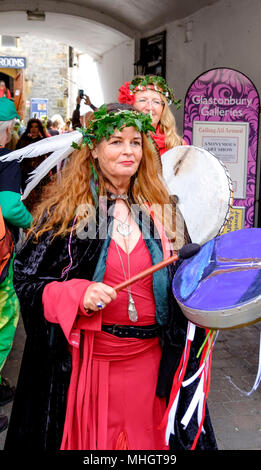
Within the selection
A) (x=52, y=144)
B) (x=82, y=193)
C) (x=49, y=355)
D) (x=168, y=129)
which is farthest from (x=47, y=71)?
(x=49, y=355)

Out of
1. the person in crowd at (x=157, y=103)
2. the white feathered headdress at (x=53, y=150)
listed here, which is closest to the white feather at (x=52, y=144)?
the white feathered headdress at (x=53, y=150)

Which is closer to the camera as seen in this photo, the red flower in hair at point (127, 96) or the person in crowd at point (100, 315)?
the person in crowd at point (100, 315)

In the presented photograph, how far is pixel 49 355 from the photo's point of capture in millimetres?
2154

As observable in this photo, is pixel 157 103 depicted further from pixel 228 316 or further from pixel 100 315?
pixel 228 316

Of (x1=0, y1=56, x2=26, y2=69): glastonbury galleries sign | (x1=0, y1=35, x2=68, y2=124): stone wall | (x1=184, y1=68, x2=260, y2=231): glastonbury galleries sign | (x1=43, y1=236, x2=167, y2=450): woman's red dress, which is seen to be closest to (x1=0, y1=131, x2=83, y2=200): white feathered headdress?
(x1=43, y1=236, x2=167, y2=450): woman's red dress

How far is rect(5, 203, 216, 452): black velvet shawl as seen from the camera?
2080mm

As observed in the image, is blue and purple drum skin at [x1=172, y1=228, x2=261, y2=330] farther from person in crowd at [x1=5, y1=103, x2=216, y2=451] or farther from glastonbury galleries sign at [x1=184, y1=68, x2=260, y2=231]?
glastonbury galleries sign at [x1=184, y1=68, x2=260, y2=231]

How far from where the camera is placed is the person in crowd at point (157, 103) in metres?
4.11

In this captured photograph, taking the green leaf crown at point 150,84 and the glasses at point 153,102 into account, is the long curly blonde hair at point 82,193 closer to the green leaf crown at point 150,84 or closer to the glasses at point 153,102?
the glasses at point 153,102

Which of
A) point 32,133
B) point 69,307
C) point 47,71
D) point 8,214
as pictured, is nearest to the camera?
point 69,307

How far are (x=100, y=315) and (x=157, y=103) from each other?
104 inches

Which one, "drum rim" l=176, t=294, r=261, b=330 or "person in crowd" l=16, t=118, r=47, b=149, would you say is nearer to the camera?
"drum rim" l=176, t=294, r=261, b=330

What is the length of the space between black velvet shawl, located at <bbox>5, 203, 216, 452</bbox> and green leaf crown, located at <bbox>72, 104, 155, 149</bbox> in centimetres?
40
